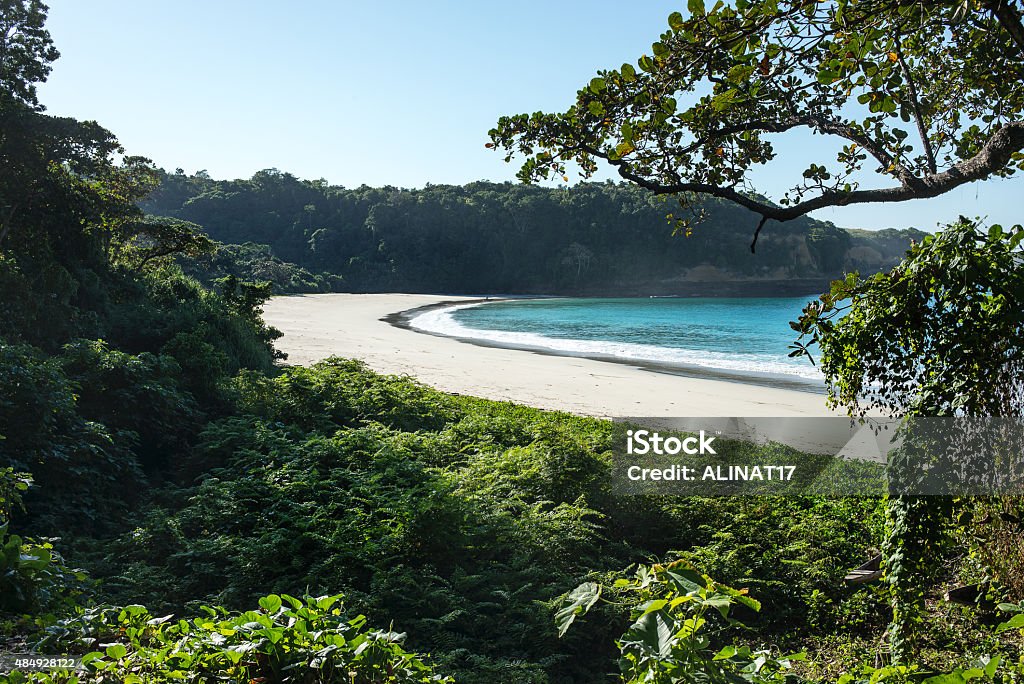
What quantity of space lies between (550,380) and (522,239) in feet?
272

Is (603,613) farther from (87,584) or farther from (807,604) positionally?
(87,584)

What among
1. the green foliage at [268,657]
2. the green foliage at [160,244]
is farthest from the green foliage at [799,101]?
the green foliage at [160,244]

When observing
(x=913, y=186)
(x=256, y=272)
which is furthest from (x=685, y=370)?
(x=256, y=272)

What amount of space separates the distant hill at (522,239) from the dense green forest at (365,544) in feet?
275

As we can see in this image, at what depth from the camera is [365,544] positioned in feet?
16.0

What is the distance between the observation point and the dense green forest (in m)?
2.21

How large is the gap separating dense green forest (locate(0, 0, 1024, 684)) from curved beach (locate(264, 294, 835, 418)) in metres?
4.60

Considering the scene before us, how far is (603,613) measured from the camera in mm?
4598

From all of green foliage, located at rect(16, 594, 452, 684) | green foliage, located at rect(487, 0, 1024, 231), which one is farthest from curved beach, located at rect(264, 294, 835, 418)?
green foliage, located at rect(16, 594, 452, 684)

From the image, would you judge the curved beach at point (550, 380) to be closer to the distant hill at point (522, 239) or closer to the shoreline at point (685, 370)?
the shoreline at point (685, 370)

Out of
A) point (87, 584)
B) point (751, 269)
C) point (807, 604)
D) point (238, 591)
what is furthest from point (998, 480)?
point (751, 269)

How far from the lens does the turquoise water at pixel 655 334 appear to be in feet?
87.0

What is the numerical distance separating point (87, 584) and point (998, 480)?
17.3ft

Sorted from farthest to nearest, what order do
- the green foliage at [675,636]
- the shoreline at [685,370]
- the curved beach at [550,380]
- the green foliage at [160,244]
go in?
the green foliage at [160,244]
the shoreline at [685,370]
the curved beach at [550,380]
the green foliage at [675,636]
